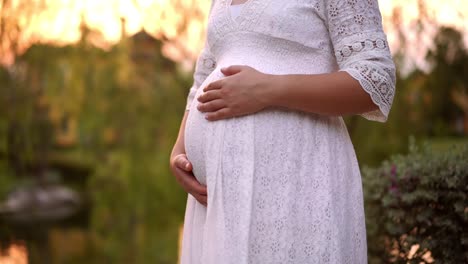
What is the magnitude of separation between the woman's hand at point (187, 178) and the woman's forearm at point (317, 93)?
302 millimetres

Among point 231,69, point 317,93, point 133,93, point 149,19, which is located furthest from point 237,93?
point 133,93

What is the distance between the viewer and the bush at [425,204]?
Result: 7.71 feet

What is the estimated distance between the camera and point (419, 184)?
2.48 m

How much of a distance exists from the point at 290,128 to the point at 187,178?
0.34 meters

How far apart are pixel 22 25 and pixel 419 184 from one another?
7155mm

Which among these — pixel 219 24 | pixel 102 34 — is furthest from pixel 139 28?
pixel 219 24

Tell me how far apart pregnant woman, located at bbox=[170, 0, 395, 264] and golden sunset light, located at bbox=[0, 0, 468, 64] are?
16.0 ft

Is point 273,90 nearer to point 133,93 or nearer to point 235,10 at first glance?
point 235,10

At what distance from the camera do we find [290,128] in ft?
4.81

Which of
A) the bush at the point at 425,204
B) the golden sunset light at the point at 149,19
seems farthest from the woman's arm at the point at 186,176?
the golden sunset light at the point at 149,19

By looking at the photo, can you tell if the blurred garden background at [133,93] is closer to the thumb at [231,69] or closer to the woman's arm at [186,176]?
the woman's arm at [186,176]

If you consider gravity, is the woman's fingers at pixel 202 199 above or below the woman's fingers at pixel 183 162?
below

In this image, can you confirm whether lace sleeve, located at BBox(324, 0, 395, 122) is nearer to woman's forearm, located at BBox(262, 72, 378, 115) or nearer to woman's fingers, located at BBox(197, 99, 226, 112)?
woman's forearm, located at BBox(262, 72, 378, 115)

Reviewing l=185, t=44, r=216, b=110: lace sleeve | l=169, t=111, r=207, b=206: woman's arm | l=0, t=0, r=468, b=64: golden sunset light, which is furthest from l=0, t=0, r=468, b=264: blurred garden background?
l=169, t=111, r=207, b=206: woman's arm
